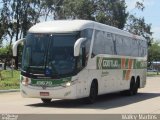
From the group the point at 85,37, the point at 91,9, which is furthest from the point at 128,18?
the point at 85,37

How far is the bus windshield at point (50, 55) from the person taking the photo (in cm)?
1903

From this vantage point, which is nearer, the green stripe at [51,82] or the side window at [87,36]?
the green stripe at [51,82]

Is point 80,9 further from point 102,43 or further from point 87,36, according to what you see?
point 87,36

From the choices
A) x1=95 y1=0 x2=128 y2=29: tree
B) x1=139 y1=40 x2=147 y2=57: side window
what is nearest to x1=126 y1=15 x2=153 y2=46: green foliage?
x1=95 y1=0 x2=128 y2=29: tree

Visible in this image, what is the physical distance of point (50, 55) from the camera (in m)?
19.1

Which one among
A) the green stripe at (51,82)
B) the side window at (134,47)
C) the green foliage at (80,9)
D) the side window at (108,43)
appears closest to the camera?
the green stripe at (51,82)

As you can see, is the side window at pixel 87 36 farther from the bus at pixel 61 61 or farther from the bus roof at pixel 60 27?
the bus roof at pixel 60 27

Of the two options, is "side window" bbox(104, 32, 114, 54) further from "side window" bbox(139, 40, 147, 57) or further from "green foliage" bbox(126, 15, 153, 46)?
"green foliage" bbox(126, 15, 153, 46)

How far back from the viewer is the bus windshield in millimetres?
19031

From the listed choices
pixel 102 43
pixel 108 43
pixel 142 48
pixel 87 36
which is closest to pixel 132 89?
pixel 142 48

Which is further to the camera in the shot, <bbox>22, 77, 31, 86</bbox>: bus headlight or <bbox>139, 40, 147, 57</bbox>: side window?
<bbox>139, 40, 147, 57</bbox>: side window

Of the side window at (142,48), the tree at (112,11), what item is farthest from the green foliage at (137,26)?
the side window at (142,48)

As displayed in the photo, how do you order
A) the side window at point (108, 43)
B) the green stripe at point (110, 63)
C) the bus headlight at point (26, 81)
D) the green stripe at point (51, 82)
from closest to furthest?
the green stripe at point (51, 82) → the bus headlight at point (26, 81) → the green stripe at point (110, 63) → the side window at point (108, 43)

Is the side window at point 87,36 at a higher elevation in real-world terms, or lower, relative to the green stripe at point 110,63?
higher
